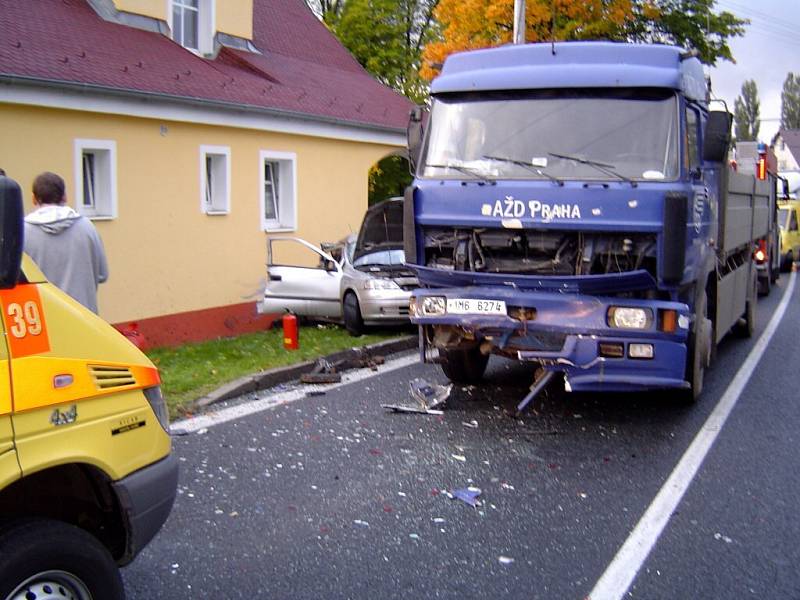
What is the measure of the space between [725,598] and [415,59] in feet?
93.7

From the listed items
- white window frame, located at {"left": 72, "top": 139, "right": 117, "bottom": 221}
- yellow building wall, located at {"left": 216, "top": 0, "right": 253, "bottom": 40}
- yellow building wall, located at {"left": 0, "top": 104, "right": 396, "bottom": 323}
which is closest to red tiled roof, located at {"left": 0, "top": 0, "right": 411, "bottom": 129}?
yellow building wall, located at {"left": 216, "top": 0, "right": 253, "bottom": 40}

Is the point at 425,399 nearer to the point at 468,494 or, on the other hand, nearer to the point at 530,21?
the point at 468,494

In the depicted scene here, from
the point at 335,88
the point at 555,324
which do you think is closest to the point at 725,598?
the point at 555,324

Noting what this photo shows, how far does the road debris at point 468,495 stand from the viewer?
235 inches

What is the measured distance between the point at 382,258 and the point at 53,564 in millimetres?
10100

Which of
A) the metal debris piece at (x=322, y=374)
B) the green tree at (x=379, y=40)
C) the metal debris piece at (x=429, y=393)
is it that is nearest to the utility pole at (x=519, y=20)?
the metal debris piece at (x=322, y=374)

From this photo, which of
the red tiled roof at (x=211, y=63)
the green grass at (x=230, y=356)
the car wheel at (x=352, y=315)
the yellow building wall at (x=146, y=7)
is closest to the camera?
the green grass at (x=230, y=356)

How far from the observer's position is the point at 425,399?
8.58 m

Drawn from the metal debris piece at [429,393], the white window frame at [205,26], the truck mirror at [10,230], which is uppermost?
the white window frame at [205,26]

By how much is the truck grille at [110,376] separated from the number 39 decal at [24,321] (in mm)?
243

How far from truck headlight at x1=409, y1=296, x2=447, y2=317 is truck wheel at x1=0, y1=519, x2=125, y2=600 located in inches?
182

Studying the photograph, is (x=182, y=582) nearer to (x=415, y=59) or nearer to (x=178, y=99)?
(x=178, y=99)

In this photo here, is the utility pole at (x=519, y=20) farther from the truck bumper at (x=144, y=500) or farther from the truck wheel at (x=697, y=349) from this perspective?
the truck bumper at (x=144, y=500)

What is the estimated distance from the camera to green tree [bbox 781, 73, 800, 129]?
345ft
